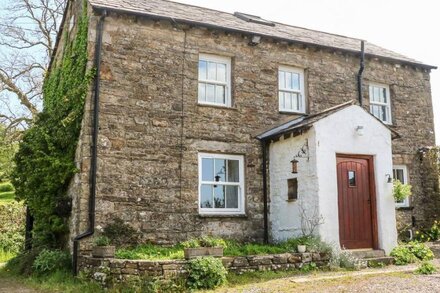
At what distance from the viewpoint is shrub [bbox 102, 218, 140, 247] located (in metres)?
10.2

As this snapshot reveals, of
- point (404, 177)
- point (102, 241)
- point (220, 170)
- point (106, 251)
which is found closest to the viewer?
point (106, 251)

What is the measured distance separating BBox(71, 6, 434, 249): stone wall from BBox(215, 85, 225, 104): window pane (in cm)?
31

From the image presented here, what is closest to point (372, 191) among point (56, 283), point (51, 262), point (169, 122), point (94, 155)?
point (169, 122)

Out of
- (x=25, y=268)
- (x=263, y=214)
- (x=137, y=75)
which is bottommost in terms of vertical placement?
(x=25, y=268)

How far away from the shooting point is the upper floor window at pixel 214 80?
480 inches

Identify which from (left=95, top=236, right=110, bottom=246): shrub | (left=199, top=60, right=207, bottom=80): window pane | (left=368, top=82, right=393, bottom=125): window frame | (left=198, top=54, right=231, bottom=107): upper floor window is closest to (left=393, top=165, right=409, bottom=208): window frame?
(left=368, top=82, right=393, bottom=125): window frame

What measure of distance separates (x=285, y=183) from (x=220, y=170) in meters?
1.71

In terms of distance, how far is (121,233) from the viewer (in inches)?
406

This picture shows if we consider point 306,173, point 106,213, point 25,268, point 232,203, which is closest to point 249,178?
point 232,203

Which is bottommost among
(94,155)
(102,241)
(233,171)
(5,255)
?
(5,255)

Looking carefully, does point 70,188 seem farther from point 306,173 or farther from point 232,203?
point 306,173

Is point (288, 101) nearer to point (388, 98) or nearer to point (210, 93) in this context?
point (210, 93)

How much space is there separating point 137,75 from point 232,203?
4046mm

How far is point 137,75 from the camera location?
11211 millimetres
